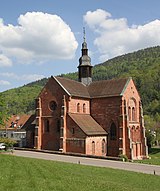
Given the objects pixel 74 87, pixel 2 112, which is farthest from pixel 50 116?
pixel 2 112

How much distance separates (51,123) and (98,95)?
31.1 ft

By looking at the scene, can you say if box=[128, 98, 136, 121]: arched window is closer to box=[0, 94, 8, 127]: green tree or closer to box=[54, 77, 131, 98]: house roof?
box=[54, 77, 131, 98]: house roof

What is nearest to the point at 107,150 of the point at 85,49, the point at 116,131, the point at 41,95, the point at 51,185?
the point at 116,131

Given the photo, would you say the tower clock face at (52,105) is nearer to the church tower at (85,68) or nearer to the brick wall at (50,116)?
the brick wall at (50,116)

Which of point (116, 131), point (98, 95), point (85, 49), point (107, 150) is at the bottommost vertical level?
point (107, 150)

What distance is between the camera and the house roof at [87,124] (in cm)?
4422

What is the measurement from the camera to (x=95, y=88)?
52531 mm

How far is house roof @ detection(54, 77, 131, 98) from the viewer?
48312 millimetres

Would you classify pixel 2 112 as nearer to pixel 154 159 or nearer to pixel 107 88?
pixel 107 88

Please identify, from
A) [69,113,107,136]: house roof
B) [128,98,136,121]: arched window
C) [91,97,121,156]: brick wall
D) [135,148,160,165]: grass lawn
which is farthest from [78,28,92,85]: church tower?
[135,148,160,165]: grass lawn

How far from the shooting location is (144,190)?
18.4 meters

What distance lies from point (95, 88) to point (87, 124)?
864cm

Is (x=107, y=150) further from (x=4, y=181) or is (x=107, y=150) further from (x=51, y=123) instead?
(x=4, y=181)

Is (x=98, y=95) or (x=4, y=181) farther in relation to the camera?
(x=98, y=95)
